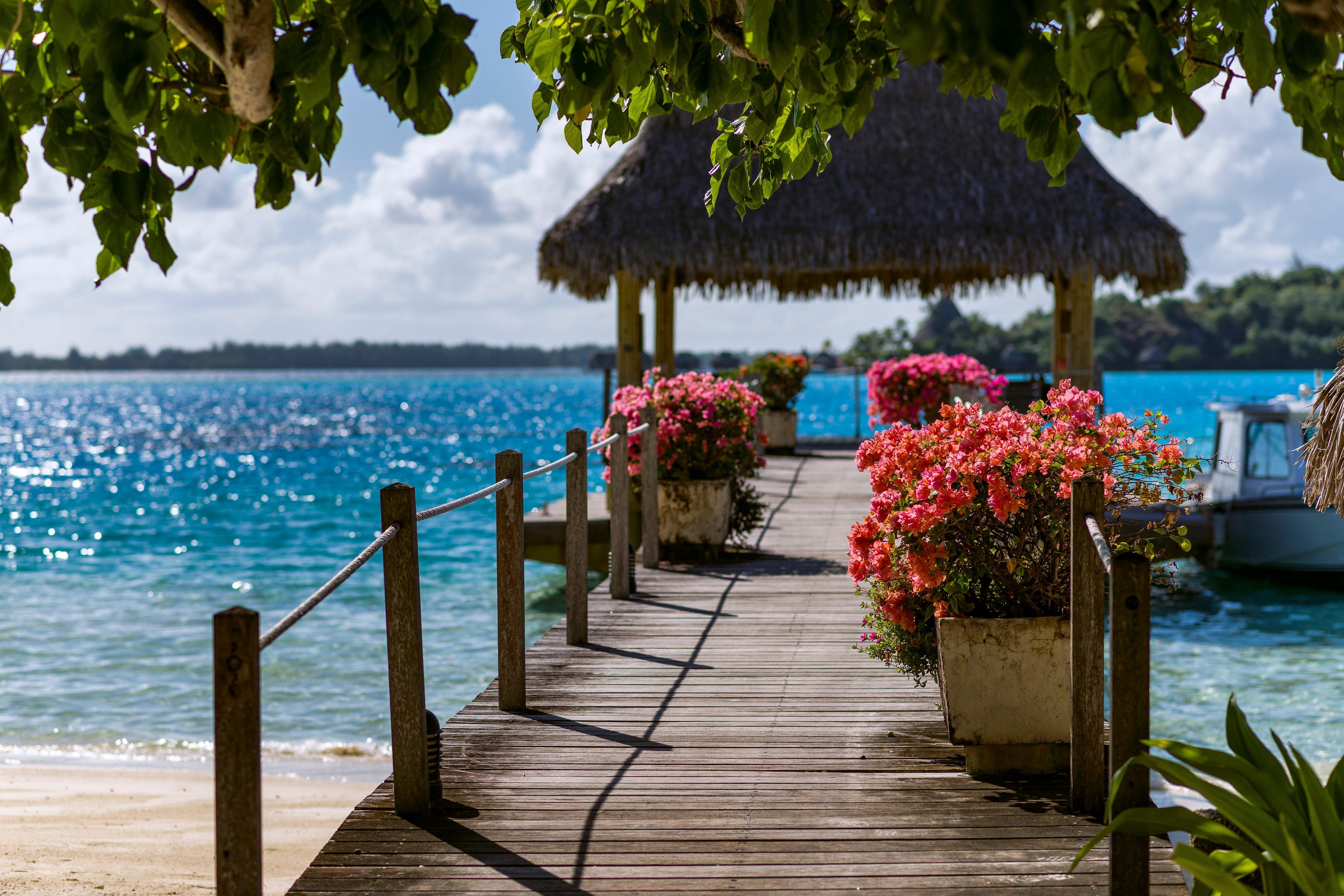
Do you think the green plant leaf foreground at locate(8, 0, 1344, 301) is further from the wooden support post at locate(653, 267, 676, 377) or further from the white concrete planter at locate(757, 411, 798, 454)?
the white concrete planter at locate(757, 411, 798, 454)

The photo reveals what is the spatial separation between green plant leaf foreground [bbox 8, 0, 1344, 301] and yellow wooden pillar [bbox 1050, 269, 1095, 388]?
11.0 meters

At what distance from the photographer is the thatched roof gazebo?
45.7 feet

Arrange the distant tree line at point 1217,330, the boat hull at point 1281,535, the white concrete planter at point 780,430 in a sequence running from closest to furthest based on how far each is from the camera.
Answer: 1. the boat hull at point 1281,535
2. the white concrete planter at point 780,430
3. the distant tree line at point 1217,330

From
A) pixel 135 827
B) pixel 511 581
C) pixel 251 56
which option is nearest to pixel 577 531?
pixel 511 581

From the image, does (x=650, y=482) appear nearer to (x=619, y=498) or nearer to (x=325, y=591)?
(x=619, y=498)

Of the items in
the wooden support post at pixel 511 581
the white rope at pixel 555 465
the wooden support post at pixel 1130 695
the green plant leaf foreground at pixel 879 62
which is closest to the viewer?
the green plant leaf foreground at pixel 879 62

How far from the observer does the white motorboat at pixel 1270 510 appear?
1390 centimetres

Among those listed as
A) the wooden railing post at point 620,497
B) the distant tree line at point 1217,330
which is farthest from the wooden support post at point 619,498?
the distant tree line at point 1217,330

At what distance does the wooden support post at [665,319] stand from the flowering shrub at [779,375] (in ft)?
6.88

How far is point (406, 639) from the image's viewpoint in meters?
3.34

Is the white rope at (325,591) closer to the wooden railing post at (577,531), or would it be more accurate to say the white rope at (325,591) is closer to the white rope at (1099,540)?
the white rope at (1099,540)

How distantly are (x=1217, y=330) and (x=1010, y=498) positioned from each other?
96.2 meters

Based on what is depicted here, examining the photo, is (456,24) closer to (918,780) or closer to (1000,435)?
(1000,435)

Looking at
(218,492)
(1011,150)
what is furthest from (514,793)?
(218,492)
